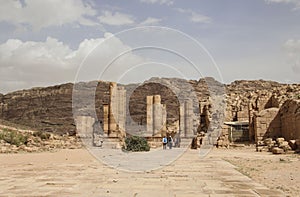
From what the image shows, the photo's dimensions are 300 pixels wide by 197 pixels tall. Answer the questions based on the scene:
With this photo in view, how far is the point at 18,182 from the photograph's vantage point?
831 centimetres

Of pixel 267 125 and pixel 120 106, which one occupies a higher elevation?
pixel 120 106

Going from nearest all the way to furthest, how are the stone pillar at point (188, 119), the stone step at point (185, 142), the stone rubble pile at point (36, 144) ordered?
the stone rubble pile at point (36, 144) → the stone step at point (185, 142) → the stone pillar at point (188, 119)

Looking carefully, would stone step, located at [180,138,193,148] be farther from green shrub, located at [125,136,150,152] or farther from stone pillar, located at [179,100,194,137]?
green shrub, located at [125,136,150,152]

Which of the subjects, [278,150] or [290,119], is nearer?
[278,150]

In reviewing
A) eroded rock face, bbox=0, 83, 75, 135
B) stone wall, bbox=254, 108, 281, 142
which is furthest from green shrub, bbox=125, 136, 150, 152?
eroded rock face, bbox=0, 83, 75, 135

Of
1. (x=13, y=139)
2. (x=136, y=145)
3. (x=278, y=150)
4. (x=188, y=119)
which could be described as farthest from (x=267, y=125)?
(x=13, y=139)

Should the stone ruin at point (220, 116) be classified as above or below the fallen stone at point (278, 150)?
above

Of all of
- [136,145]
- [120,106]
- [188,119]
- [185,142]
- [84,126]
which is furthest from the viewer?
[84,126]

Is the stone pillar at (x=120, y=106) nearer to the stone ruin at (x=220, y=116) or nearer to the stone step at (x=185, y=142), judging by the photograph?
the stone ruin at (x=220, y=116)

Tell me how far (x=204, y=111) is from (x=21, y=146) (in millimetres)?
17705

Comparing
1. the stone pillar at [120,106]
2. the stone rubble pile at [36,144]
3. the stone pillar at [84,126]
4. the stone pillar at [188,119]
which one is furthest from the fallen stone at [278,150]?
the stone pillar at [84,126]

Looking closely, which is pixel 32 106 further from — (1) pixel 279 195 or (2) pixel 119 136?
(1) pixel 279 195

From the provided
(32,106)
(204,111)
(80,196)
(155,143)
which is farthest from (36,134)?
(32,106)

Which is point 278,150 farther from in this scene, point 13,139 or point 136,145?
point 13,139
